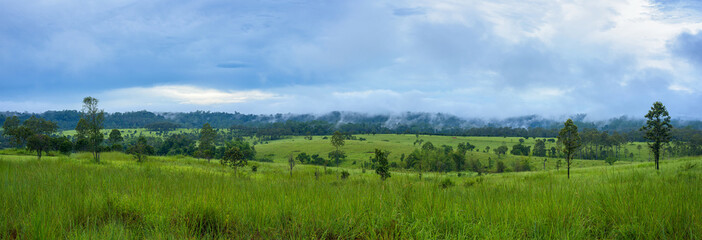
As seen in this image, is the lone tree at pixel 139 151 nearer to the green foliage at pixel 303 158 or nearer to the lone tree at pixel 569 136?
the lone tree at pixel 569 136

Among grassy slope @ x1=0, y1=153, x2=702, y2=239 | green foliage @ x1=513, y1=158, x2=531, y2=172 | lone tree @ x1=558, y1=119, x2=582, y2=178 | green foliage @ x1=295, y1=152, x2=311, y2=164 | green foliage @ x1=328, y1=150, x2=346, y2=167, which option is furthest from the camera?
green foliage @ x1=295, y1=152, x2=311, y2=164

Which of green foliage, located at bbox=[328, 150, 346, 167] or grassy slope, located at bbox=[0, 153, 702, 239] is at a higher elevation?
grassy slope, located at bbox=[0, 153, 702, 239]

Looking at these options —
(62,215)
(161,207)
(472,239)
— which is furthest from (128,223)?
(472,239)

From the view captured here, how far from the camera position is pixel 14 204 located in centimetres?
351

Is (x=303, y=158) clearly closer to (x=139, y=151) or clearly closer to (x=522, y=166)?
(x=522, y=166)

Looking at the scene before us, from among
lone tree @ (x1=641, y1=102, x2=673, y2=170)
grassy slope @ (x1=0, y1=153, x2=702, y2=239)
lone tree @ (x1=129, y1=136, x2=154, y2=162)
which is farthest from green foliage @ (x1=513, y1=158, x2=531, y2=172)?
grassy slope @ (x1=0, y1=153, x2=702, y2=239)

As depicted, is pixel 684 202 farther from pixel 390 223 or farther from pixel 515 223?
pixel 390 223

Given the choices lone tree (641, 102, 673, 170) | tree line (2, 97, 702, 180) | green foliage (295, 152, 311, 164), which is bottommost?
green foliage (295, 152, 311, 164)

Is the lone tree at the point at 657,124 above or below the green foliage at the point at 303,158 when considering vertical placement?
above

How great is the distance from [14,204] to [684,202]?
288 inches

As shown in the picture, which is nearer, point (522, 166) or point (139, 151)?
point (139, 151)

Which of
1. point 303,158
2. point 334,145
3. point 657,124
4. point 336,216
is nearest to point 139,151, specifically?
point 336,216

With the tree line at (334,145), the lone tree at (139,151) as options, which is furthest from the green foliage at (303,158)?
the lone tree at (139,151)

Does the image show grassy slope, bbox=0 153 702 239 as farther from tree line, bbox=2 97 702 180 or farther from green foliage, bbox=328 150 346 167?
green foliage, bbox=328 150 346 167
